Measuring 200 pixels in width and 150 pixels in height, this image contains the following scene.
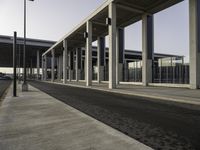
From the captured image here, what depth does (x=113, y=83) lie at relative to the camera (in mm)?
27016

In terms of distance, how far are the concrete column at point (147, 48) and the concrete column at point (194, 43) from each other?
786 centimetres

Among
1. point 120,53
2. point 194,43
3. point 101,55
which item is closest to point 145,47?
point 194,43

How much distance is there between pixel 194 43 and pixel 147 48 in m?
8.45

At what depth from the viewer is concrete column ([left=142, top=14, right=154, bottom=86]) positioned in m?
30.5

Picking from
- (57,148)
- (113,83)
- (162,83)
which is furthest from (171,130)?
(162,83)

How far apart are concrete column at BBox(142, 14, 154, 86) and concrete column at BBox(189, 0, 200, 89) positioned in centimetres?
786

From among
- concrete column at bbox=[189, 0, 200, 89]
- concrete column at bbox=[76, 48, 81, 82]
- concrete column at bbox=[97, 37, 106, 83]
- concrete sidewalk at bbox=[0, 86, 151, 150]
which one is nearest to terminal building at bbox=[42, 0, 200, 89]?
concrete column at bbox=[189, 0, 200, 89]

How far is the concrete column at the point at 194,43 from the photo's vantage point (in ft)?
74.3

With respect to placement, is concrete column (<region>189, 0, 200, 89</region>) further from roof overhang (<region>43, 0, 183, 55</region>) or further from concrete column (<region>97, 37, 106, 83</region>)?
concrete column (<region>97, 37, 106, 83</region>)

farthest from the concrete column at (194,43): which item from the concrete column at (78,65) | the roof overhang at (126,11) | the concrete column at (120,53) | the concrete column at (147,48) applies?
the concrete column at (78,65)

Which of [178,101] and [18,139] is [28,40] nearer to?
[178,101]

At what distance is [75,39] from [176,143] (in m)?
48.2

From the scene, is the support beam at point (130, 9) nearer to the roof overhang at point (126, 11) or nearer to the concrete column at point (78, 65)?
the roof overhang at point (126, 11)

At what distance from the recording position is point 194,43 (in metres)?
22.8
